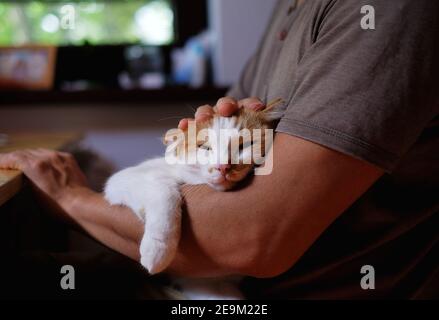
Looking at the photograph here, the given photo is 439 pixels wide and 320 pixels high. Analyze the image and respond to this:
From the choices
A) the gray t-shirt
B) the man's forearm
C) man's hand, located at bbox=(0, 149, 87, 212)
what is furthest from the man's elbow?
man's hand, located at bbox=(0, 149, 87, 212)

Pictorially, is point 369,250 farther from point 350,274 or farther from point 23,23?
point 23,23

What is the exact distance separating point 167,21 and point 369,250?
161 cm

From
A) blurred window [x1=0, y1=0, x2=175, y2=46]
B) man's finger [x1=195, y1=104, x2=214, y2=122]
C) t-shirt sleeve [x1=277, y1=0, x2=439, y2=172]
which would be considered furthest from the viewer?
blurred window [x1=0, y1=0, x2=175, y2=46]

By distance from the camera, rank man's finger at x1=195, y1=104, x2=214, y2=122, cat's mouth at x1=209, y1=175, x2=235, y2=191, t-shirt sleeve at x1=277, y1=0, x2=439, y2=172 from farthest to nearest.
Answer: man's finger at x1=195, y1=104, x2=214, y2=122 < cat's mouth at x1=209, y1=175, x2=235, y2=191 < t-shirt sleeve at x1=277, y1=0, x2=439, y2=172

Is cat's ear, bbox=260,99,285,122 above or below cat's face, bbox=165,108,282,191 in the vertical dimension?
above

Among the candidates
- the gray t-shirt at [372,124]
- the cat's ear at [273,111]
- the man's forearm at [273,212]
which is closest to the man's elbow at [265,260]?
the man's forearm at [273,212]

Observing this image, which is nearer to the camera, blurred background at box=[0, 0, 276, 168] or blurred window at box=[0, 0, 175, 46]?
blurred background at box=[0, 0, 276, 168]

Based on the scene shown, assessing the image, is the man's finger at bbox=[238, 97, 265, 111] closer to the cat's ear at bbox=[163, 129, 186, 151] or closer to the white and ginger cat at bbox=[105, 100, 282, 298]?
the white and ginger cat at bbox=[105, 100, 282, 298]

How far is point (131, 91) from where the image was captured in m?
1.74

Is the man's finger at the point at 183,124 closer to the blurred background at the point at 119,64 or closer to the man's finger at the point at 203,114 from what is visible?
the man's finger at the point at 203,114

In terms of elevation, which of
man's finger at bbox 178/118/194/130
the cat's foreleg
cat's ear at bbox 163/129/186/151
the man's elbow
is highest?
man's finger at bbox 178/118/194/130

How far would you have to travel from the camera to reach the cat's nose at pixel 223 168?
2.54 feet

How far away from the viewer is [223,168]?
777 mm

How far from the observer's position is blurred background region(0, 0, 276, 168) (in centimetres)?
177
